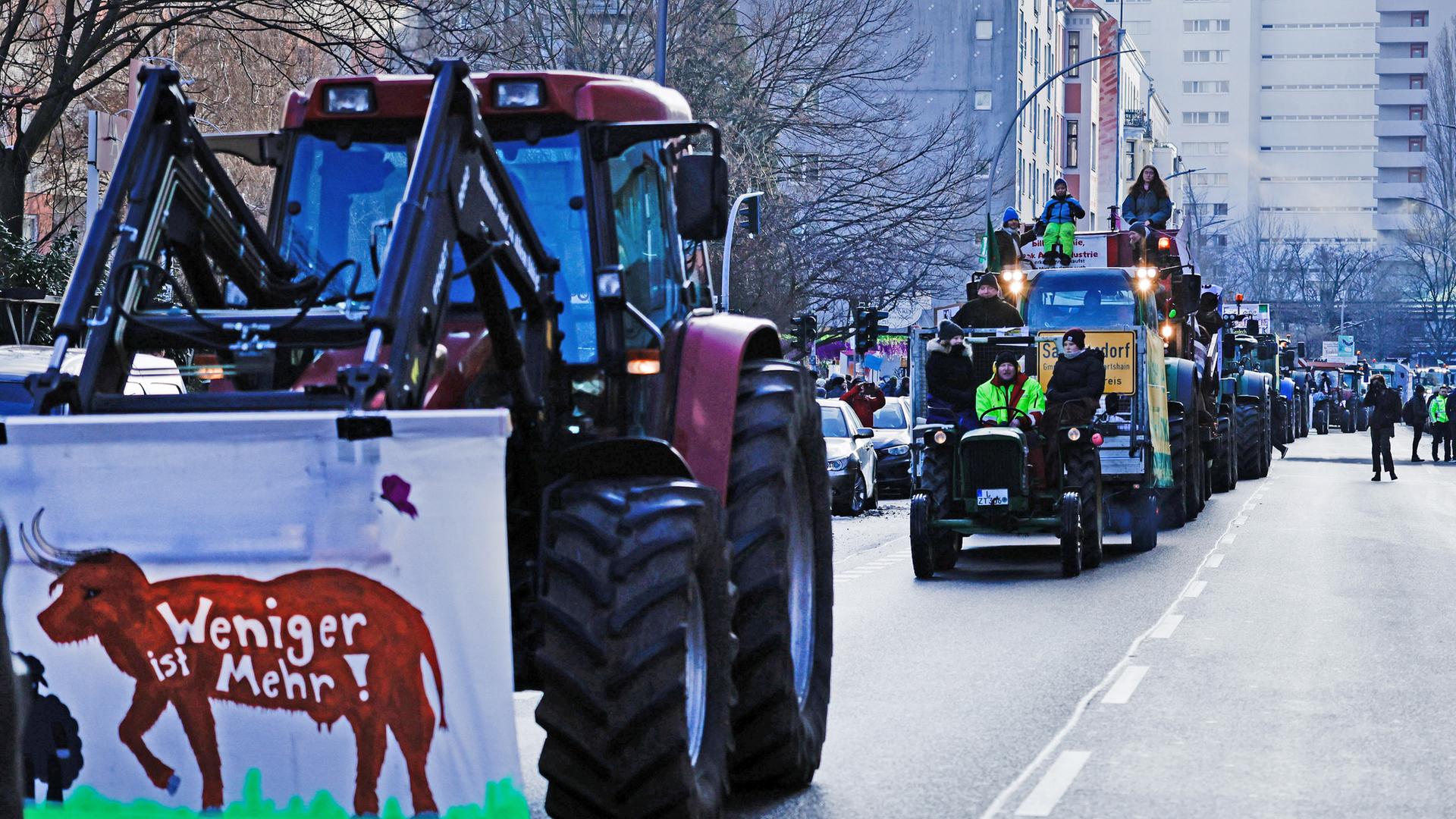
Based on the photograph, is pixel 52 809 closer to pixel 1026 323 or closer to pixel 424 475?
pixel 424 475

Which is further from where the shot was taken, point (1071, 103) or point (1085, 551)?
point (1071, 103)

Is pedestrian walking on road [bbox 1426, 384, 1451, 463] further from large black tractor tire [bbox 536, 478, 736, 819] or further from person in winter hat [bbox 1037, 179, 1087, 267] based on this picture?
large black tractor tire [bbox 536, 478, 736, 819]

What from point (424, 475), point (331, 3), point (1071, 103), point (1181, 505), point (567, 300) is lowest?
point (1181, 505)

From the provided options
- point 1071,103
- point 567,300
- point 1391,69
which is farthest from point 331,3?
point 1391,69

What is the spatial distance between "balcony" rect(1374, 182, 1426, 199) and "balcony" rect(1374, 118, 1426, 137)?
382 centimetres

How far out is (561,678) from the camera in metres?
5.69

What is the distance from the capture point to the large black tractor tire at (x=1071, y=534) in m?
17.2

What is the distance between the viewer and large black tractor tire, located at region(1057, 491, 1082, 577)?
17.2 metres

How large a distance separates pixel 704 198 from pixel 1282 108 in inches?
6543

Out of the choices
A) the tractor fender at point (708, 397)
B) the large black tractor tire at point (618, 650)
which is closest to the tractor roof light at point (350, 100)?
the tractor fender at point (708, 397)

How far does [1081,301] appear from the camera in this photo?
2178 cm

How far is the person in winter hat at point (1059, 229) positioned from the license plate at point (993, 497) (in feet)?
20.8

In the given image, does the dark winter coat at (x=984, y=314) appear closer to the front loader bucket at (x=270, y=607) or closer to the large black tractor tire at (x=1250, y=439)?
the large black tractor tire at (x=1250, y=439)

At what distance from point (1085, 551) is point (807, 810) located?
1110 cm
